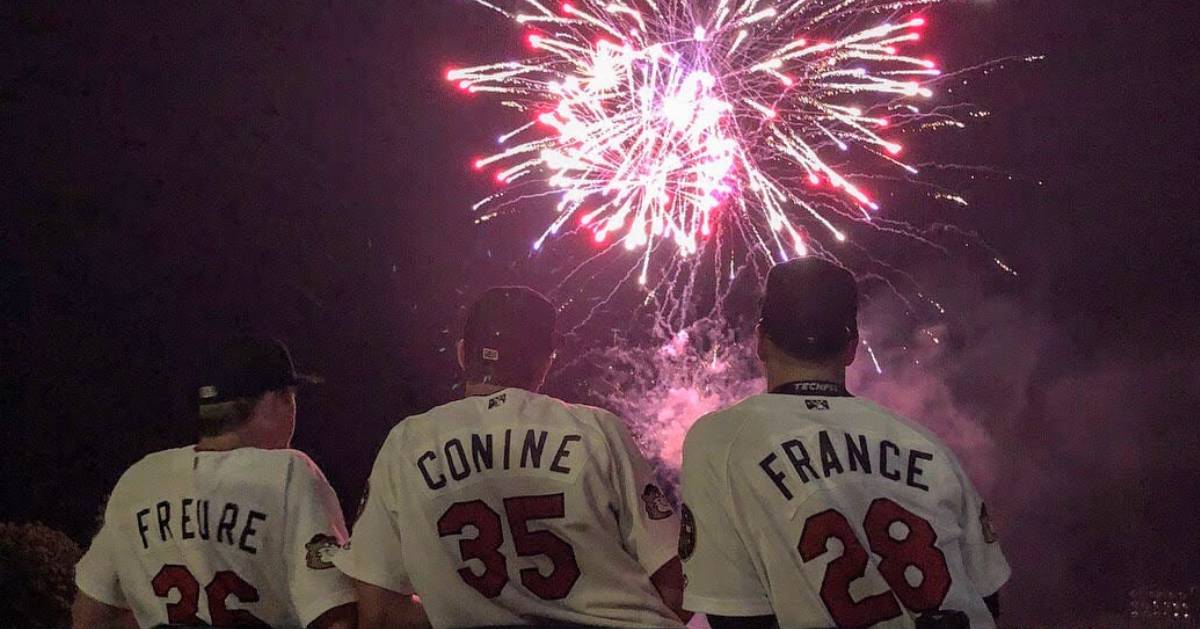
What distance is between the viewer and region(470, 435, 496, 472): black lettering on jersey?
4.25 metres

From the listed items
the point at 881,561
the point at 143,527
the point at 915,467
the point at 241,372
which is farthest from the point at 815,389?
the point at 143,527

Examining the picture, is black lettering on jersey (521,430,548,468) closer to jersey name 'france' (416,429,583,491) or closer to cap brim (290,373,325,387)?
jersey name 'france' (416,429,583,491)

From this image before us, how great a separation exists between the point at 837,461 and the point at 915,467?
0.24m

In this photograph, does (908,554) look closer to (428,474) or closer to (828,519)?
(828,519)

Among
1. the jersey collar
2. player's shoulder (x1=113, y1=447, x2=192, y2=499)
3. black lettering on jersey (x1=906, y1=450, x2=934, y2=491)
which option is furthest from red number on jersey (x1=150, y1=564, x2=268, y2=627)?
black lettering on jersey (x1=906, y1=450, x2=934, y2=491)

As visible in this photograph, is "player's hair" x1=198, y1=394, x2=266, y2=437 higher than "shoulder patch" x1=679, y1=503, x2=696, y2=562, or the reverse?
"player's hair" x1=198, y1=394, x2=266, y2=437

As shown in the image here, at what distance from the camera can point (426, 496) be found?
4266 mm

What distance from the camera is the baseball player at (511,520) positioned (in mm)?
4137

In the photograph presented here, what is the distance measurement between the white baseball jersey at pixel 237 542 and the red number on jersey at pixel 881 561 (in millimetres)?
1805

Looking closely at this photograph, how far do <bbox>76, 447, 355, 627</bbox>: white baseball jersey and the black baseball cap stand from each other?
0.22m

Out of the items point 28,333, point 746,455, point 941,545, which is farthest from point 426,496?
point 28,333

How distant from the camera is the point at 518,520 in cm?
417

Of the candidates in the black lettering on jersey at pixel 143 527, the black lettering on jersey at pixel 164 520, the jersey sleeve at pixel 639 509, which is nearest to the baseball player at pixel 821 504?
the jersey sleeve at pixel 639 509

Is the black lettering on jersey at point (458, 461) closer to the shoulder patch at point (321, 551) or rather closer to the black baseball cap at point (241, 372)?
the shoulder patch at point (321, 551)
